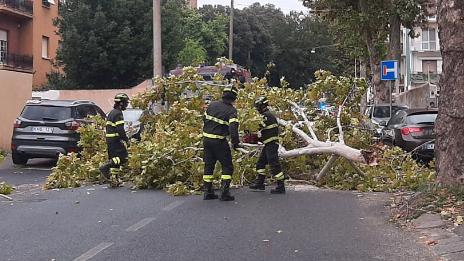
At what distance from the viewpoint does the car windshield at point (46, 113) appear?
15.3 metres

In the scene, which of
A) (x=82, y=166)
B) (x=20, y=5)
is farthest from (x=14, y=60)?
(x=82, y=166)

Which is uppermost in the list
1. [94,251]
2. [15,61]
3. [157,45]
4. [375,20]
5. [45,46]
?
[45,46]

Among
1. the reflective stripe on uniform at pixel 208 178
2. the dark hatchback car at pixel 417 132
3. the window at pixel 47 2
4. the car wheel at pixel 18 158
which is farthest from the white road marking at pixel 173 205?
the window at pixel 47 2

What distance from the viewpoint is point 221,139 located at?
973cm

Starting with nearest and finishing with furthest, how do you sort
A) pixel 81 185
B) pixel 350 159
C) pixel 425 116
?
pixel 350 159 < pixel 81 185 < pixel 425 116

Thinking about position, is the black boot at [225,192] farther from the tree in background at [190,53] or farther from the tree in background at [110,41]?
the tree in background at [190,53]

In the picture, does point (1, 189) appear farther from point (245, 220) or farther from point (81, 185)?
point (245, 220)

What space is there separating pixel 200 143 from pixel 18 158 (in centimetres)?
648

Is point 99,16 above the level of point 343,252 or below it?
above

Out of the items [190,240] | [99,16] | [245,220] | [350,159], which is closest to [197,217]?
A: [245,220]

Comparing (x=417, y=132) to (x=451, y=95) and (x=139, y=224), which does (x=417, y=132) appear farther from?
(x=139, y=224)

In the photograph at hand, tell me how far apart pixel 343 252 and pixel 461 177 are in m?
2.61

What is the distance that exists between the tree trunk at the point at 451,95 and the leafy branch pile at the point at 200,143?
1.53 metres

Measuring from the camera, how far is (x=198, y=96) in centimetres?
1297
